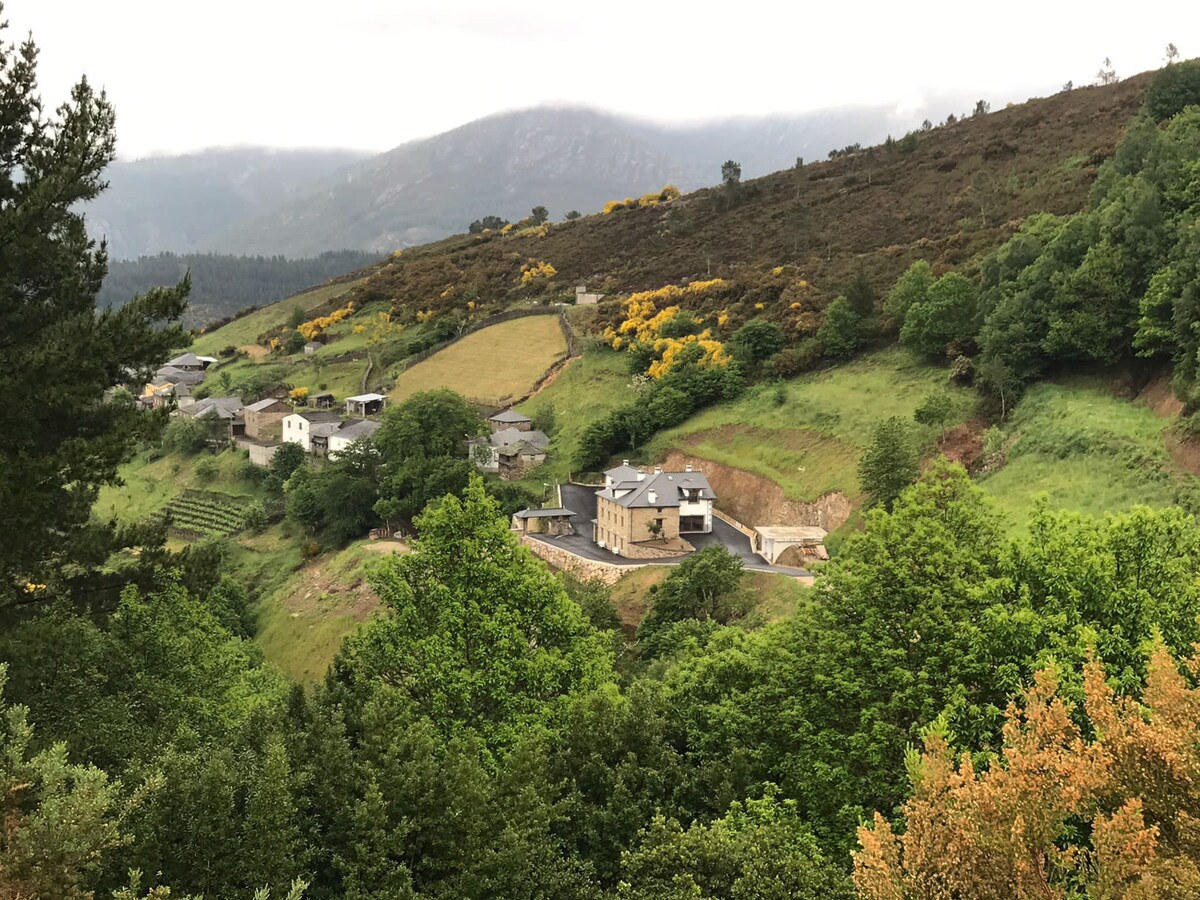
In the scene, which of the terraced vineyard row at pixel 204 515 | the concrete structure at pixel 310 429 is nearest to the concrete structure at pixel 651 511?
the terraced vineyard row at pixel 204 515

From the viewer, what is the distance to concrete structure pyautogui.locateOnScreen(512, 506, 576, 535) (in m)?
49.8

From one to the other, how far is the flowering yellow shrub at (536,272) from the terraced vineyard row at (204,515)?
48.9 m

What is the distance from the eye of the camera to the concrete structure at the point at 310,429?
7181 centimetres

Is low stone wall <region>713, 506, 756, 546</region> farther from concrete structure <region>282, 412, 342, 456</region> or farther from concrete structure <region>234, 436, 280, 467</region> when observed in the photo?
concrete structure <region>234, 436, 280, 467</region>

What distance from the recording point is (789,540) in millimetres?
40531

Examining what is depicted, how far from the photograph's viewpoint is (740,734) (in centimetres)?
1680

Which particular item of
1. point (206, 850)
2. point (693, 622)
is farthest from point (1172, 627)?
point (693, 622)

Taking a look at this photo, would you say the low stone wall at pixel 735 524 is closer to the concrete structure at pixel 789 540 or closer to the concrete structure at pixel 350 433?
the concrete structure at pixel 789 540

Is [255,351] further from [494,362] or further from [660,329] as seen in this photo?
[660,329]

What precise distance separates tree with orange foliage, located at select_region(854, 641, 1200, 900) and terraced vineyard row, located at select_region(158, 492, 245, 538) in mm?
59791

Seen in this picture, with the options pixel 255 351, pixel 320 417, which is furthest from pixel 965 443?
pixel 255 351

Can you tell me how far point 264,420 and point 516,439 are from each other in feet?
102

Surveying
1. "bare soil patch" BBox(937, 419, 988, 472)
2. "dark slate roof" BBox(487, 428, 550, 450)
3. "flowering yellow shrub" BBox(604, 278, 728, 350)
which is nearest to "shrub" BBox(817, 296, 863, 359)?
"flowering yellow shrub" BBox(604, 278, 728, 350)

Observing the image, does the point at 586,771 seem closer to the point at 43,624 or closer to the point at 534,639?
the point at 534,639
